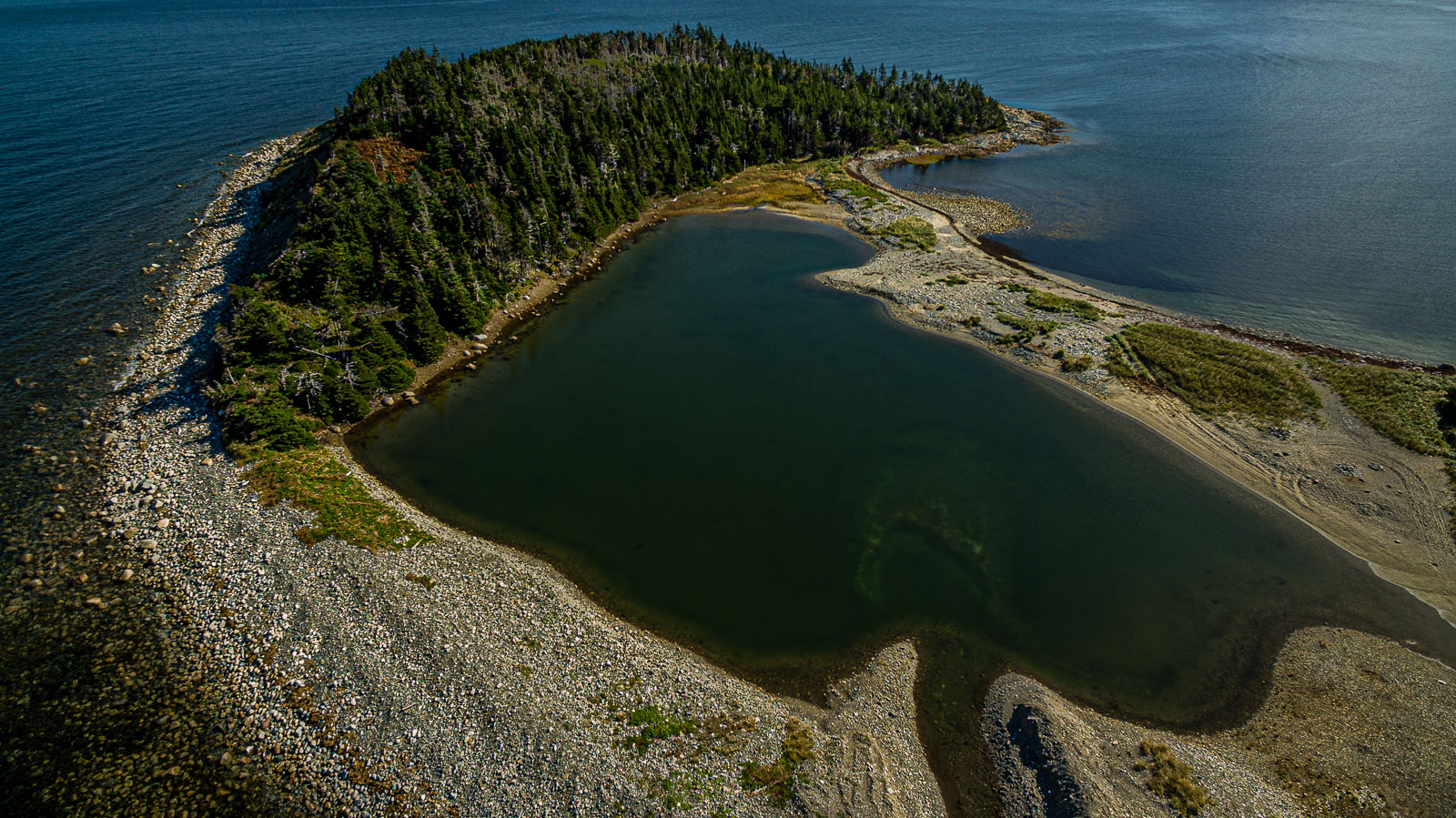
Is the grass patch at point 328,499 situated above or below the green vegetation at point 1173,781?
above

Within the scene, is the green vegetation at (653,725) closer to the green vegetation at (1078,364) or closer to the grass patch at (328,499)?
the grass patch at (328,499)

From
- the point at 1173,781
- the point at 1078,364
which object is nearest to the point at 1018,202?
the point at 1078,364

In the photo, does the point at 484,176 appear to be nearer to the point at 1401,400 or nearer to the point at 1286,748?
the point at 1286,748

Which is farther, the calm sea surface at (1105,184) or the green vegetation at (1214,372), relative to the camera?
the calm sea surface at (1105,184)

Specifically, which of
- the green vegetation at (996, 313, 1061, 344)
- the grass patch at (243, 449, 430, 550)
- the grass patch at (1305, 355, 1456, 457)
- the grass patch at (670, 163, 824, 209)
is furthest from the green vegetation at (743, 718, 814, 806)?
the grass patch at (670, 163, 824, 209)

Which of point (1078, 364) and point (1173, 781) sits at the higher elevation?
point (1078, 364)

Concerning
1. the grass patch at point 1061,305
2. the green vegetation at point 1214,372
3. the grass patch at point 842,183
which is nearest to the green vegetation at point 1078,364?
the green vegetation at point 1214,372
